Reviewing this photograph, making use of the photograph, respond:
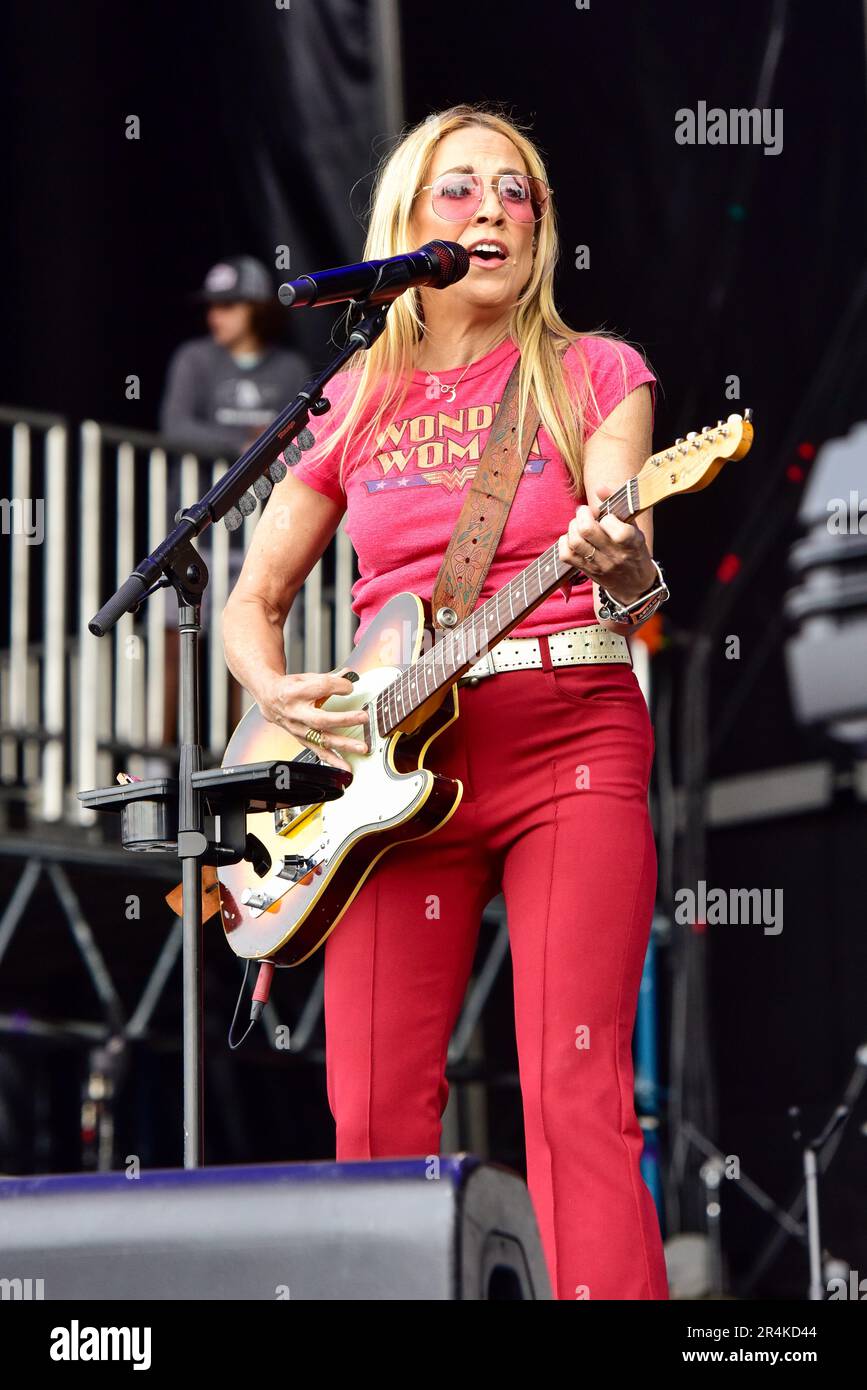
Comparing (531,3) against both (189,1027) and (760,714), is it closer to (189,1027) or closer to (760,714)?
(760,714)

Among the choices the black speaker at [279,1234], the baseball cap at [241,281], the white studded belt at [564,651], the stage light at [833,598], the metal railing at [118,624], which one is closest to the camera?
the black speaker at [279,1234]

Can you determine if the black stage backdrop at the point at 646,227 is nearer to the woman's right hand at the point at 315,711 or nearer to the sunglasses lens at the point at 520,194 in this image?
the sunglasses lens at the point at 520,194

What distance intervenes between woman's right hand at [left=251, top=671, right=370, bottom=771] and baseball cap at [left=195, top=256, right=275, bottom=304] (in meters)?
3.87

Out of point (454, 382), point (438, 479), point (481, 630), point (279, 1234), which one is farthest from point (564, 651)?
point (279, 1234)

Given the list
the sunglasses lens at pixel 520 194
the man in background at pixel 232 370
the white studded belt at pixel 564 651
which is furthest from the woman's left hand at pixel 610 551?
the man in background at pixel 232 370

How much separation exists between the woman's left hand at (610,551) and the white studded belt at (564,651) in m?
0.15

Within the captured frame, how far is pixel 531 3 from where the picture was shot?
530 cm

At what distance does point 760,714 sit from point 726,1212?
1450 mm

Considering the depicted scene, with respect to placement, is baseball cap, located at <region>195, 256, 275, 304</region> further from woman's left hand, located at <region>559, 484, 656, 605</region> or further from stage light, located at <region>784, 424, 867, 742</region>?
woman's left hand, located at <region>559, 484, 656, 605</region>

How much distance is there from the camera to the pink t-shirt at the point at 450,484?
2.70 meters

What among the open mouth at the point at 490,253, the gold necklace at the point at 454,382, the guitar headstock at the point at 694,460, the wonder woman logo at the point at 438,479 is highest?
the open mouth at the point at 490,253
